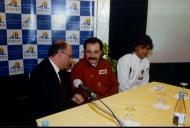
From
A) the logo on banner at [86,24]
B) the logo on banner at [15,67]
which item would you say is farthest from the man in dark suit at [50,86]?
the logo on banner at [86,24]

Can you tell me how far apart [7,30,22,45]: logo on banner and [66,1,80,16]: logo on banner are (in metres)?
0.81

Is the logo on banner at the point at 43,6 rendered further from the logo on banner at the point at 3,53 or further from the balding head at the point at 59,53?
the balding head at the point at 59,53

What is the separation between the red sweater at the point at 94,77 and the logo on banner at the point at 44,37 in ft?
2.94

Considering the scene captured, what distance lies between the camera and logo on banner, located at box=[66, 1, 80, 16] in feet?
11.6

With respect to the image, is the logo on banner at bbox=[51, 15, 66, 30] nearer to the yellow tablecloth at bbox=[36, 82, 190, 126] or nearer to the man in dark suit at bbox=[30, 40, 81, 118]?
the man in dark suit at bbox=[30, 40, 81, 118]

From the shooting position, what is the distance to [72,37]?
3.63 metres

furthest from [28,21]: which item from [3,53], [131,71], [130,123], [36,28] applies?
[130,123]

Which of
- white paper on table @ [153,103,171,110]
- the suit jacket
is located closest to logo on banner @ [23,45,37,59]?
the suit jacket

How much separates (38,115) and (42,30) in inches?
60.4

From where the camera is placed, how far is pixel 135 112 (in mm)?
1974

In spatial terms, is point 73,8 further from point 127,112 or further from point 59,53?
point 127,112

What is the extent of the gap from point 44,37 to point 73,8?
0.62m

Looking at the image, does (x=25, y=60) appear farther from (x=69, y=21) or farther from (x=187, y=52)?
(x=187, y=52)

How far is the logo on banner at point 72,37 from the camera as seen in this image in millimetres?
3605
